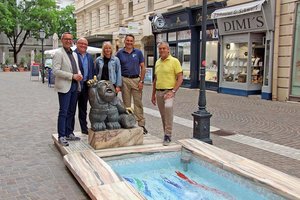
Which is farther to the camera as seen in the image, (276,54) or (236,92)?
(236,92)

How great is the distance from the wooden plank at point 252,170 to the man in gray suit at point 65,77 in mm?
1941

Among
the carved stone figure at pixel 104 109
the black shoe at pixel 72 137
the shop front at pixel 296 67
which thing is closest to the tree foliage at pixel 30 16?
the shop front at pixel 296 67

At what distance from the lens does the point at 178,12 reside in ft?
55.7

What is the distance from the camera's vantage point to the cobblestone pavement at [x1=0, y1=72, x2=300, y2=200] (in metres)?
4.31

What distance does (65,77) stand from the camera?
5352mm

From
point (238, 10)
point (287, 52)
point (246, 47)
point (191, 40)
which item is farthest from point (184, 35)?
point (287, 52)

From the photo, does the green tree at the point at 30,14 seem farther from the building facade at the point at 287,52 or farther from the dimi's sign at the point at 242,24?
the building facade at the point at 287,52

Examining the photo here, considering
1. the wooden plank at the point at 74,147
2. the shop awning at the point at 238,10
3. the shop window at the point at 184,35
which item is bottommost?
the wooden plank at the point at 74,147

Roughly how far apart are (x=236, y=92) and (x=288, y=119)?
5.47 metres

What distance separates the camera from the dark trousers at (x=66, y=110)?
547cm

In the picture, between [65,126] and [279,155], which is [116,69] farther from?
[279,155]

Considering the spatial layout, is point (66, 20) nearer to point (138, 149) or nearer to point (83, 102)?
point (83, 102)

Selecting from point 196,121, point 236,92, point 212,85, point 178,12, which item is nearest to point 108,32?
point 178,12

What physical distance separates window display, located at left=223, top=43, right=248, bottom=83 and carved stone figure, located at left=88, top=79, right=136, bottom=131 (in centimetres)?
938
